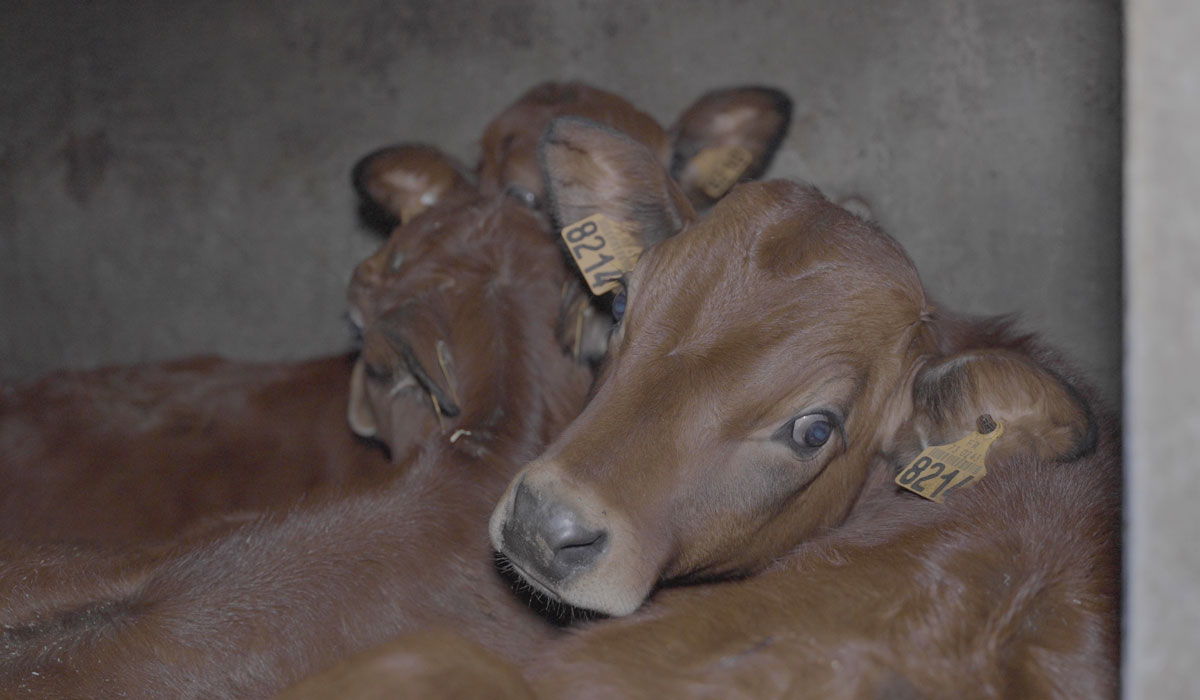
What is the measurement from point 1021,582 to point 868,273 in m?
0.80

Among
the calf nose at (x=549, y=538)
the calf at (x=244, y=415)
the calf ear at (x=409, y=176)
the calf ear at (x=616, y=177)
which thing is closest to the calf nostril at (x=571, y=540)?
the calf nose at (x=549, y=538)

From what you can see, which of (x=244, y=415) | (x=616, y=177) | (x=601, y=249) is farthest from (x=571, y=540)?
(x=244, y=415)

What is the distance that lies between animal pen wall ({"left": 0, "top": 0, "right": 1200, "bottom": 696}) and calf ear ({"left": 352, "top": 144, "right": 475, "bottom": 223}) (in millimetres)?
850

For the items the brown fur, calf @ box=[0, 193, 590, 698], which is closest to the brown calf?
calf @ box=[0, 193, 590, 698]

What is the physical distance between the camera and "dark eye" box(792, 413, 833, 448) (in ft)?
7.71

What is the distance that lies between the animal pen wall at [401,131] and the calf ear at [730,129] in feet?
1.13

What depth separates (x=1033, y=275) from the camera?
14.1 feet

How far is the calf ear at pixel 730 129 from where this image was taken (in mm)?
4117

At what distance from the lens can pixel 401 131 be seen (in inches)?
200

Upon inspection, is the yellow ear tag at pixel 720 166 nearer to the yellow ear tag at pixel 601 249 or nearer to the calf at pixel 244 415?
the calf at pixel 244 415

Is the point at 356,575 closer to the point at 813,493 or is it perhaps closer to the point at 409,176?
the point at 813,493

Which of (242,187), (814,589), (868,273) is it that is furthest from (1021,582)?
(242,187)

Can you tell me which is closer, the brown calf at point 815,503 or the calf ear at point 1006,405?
the brown calf at point 815,503

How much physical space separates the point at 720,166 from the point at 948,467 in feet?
5.99
